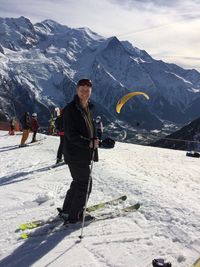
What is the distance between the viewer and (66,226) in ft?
25.8

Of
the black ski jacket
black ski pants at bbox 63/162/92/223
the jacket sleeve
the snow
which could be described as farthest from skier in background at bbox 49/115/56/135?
the jacket sleeve

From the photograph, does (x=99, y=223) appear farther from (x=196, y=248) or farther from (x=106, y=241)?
(x=196, y=248)

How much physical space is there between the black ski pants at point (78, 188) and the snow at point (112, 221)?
286 mm

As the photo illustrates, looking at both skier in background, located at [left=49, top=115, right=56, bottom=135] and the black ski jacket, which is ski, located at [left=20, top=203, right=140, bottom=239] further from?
skier in background, located at [left=49, top=115, right=56, bottom=135]

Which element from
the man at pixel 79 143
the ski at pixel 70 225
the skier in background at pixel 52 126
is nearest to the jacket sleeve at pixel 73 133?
the man at pixel 79 143

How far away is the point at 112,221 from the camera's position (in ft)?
26.7

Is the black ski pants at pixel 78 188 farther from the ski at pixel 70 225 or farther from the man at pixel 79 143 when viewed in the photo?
the ski at pixel 70 225

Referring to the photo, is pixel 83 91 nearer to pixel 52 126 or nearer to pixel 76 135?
pixel 76 135

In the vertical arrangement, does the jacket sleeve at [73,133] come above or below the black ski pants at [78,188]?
above

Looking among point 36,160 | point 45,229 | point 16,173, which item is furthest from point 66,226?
point 36,160

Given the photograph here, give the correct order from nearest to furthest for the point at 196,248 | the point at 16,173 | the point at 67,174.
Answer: the point at 196,248, the point at 67,174, the point at 16,173

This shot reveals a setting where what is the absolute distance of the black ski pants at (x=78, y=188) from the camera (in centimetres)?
768

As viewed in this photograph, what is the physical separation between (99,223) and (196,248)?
1.99 meters

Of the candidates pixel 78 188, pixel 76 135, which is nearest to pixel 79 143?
pixel 76 135
